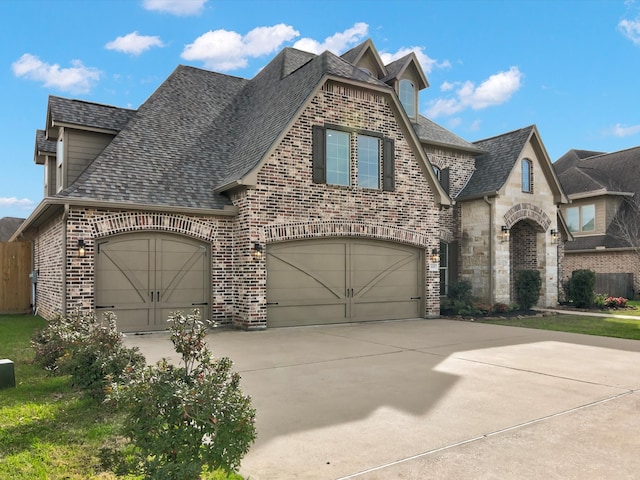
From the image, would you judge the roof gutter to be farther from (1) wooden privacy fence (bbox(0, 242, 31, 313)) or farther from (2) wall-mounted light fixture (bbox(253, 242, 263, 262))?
(1) wooden privacy fence (bbox(0, 242, 31, 313))

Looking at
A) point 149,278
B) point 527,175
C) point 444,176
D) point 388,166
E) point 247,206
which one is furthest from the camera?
point 444,176

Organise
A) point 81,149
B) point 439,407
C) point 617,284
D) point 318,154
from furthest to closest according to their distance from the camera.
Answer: point 617,284 → point 81,149 → point 318,154 → point 439,407

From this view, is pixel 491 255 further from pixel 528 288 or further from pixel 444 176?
pixel 444 176

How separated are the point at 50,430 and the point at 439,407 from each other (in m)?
3.98

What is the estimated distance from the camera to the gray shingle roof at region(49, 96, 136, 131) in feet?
42.1

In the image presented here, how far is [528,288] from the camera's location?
16.8 meters

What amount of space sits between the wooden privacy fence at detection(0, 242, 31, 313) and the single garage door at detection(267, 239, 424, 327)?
30.1 feet

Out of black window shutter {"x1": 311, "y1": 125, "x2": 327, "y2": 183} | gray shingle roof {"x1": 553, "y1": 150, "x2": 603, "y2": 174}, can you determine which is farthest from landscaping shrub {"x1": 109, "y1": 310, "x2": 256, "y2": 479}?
gray shingle roof {"x1": 553, "y1": 150, "x2": 603, "y2": 174}

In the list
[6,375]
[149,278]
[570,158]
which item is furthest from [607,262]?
[6,375]

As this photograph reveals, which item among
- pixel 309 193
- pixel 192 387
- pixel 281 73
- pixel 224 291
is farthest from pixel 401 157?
pixel 192 387

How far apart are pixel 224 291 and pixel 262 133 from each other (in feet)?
14.5

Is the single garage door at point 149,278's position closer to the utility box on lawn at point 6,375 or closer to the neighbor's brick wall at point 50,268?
the neighbor's brick wall at point 50,268

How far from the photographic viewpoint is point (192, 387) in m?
3.52

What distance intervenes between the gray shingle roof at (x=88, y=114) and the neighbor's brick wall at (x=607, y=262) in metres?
20.2
